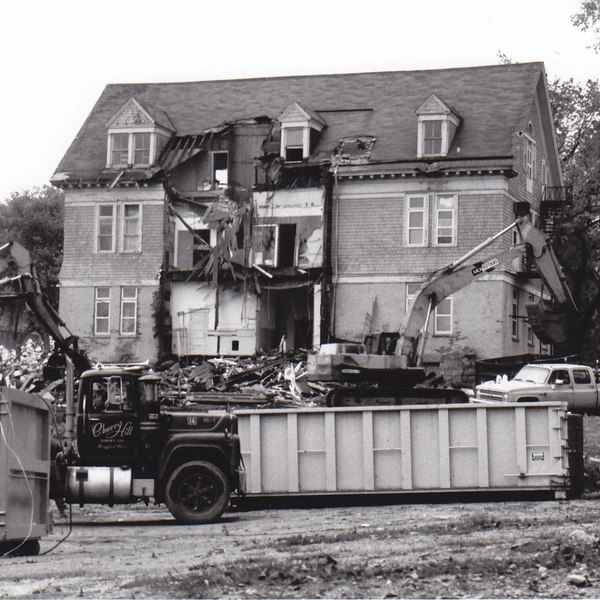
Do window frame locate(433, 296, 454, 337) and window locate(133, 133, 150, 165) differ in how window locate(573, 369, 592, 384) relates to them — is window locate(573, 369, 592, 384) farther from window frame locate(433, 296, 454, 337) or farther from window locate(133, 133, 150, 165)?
window locate(133, 133, 150, 165)

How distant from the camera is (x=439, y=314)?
42.7 m

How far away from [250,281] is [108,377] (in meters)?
24.7

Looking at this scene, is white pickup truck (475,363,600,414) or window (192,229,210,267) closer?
white pickup truck (475,363,600,414)

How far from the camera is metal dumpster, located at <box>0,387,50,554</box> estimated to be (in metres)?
13.1

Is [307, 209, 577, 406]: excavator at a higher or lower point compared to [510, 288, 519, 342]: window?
lower

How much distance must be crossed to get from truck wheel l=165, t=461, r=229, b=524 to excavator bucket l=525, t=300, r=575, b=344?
1035cm

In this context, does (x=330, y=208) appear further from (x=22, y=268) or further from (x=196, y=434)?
(x=196, y=434)

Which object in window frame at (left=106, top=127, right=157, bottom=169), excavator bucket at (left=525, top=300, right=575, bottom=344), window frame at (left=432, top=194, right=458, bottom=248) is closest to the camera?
excavator bucket at (left=525, top=300, right=575, bottom=344)

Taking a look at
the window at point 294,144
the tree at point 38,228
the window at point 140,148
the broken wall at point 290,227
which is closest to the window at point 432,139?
the broken wall at point 290,227

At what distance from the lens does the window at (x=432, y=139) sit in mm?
43531

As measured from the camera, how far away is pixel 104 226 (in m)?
46.2

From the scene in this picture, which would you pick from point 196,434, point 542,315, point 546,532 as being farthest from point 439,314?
point 546,532

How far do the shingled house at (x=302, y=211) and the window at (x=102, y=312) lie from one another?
64mm

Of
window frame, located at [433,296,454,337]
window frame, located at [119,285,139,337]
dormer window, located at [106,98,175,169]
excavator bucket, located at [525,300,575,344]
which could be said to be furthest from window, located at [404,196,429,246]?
excavator bucket, located at [525,300,575,344]
